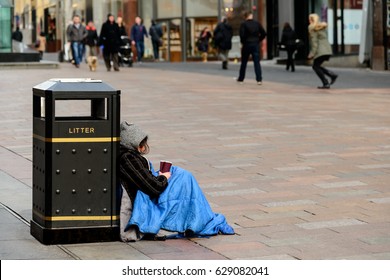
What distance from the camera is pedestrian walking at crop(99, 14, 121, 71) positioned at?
3064 cm

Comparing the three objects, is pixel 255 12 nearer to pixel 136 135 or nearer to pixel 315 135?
pixel 315 135

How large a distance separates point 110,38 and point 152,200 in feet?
80.3

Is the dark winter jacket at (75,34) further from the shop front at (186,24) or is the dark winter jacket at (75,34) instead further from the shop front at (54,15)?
the shop front at (186,24)

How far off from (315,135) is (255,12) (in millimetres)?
29073

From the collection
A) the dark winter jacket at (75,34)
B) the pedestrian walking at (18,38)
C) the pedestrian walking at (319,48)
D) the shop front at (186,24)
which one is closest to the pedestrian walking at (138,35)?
the dark winter jacket at (75,34)

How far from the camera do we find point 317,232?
6.97 metres

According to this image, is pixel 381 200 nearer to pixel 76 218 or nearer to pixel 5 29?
pixel 76 218

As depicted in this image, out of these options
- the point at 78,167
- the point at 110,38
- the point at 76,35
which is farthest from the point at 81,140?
the point at 76,35

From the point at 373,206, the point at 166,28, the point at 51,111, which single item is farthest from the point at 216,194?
the point at 166,28

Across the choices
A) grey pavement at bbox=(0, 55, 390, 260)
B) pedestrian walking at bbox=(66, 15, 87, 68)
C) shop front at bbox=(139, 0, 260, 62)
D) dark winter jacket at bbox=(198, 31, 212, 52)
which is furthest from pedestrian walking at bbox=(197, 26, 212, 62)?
grey pavement at bbox=(0, 55, 390, 260)

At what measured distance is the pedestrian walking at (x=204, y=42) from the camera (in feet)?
139

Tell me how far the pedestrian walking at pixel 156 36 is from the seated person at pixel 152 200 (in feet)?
116

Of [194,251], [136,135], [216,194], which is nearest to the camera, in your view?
[194,251]

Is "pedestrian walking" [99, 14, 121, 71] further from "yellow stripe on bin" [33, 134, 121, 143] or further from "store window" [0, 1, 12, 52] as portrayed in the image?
"yellow stripe on bin" [33, 134, 121, 143]
